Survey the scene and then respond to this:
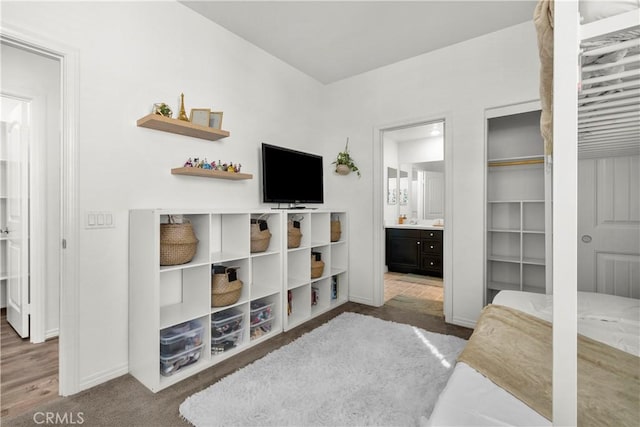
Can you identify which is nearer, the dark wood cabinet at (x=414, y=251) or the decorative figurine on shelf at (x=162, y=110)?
the decorative figurine on shelf at (x=162, y=110)

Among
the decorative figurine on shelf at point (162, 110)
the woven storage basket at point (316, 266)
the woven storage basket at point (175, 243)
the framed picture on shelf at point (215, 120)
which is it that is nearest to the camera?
the woven storage basket at point (175, 243)

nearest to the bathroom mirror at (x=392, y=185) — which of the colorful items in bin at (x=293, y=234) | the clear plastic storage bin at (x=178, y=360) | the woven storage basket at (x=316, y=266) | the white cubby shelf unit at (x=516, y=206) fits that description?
the white cubby shelf unit at (x=516, y=206)

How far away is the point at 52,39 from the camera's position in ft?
5.65

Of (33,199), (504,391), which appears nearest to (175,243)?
(33,199)

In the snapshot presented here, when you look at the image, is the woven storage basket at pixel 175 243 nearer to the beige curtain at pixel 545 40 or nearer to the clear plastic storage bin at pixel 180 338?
the clear plastic storage bin at pixel 180 338

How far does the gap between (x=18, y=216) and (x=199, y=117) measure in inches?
73.7

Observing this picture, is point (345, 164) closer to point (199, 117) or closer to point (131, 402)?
point (199, 117)

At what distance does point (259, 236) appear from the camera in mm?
2531

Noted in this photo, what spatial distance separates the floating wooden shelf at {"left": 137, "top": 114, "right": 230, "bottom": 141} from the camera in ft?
6.59

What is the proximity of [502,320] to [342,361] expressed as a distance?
3.54 feet

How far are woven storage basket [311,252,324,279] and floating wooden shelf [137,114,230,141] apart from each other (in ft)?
4.82

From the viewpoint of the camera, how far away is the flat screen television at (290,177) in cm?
286

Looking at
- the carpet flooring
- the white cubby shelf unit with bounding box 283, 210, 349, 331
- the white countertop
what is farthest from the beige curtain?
the white countertop

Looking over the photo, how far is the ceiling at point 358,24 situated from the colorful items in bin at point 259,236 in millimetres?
1676
